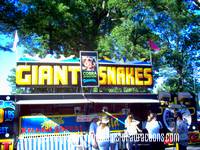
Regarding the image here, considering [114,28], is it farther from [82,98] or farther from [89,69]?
[82,98]

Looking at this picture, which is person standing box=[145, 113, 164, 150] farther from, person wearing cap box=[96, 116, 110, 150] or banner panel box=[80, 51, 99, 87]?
banner panel box=[80, 51, 99, 87]

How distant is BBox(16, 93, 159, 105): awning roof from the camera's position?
47.5ft

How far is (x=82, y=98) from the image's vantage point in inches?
600

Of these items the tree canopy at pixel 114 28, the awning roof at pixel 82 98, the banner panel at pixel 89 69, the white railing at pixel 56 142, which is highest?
the tree canopy at pixel 114 28

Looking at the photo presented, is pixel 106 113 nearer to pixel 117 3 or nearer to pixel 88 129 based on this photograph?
pixel 88 129

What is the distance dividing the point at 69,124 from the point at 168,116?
14.7 feet

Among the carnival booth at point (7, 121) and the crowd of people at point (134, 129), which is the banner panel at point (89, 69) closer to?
the crowd of people at point (134, 129)

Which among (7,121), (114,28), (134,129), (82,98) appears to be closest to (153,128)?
(134,129)

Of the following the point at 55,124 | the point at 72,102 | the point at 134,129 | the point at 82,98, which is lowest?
the point at 134,129

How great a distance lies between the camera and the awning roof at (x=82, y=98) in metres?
14.5

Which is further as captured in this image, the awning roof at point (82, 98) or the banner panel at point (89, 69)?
the banner panel at point (89, 69)

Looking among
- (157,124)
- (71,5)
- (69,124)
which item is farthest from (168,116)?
(71,5)

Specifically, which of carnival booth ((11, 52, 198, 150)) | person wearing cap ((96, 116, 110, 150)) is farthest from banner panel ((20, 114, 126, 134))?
person wearing cap ((96, 116, 110, 150))

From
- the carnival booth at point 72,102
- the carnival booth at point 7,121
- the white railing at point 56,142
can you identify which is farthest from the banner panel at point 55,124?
the carnival booth at point 7,121
